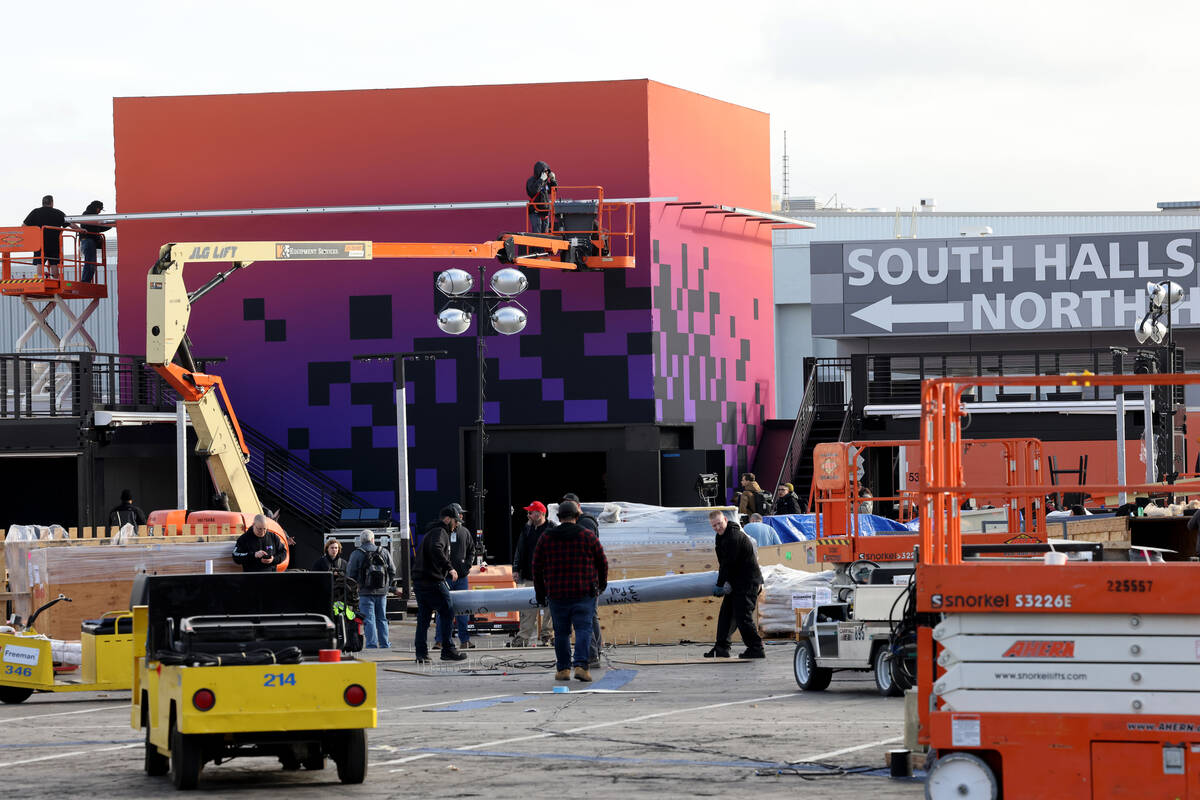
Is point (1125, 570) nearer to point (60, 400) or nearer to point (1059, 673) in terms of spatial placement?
point (1059, 673)

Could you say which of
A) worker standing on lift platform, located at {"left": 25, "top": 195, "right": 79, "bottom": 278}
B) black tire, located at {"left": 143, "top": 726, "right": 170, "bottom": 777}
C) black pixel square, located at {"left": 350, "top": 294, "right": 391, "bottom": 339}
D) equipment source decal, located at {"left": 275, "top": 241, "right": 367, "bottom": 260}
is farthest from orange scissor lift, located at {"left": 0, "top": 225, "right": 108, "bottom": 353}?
black tire, located at {"left": 143, "top": 726, "right": 170, "bottom": 777}

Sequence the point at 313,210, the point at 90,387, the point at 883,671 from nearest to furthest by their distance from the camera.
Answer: the point at 883,671
the point at 90,387
the point at 313,210

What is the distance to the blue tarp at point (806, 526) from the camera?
87.9ft

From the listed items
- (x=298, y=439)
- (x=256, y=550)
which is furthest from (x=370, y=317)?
(x=256, y=550)

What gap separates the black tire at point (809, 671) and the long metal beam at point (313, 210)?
20596 millimetres

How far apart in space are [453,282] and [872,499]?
7214 millimetres

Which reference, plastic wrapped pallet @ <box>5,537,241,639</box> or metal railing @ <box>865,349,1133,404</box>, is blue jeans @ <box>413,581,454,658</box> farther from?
metal railing @ <box>865,349,1133,404</box>

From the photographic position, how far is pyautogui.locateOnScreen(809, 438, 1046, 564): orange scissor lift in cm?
2056

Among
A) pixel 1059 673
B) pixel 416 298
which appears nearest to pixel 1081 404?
pixel 416 298

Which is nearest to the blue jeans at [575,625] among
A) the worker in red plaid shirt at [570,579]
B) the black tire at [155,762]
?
the worker in red plaid shirt at [570,579]

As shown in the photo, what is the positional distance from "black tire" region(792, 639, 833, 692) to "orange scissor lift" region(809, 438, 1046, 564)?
3.24 m

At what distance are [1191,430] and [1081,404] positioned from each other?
6.41m

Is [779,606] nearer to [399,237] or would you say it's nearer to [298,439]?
[399,237]

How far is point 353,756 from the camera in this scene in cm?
1095
